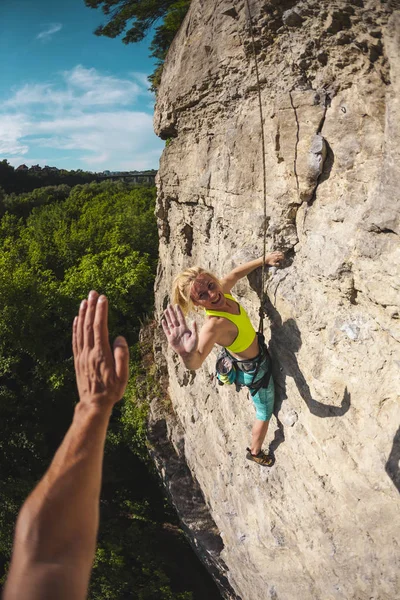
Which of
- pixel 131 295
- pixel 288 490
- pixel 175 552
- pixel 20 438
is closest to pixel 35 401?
pixel 20 438

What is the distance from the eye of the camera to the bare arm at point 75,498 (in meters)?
1.46

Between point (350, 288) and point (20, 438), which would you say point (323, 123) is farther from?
point (20, 438)

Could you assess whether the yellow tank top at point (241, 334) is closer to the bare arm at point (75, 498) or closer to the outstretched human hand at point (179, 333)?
the outstretched human hand at point (179, 333)

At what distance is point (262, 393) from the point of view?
464 cm

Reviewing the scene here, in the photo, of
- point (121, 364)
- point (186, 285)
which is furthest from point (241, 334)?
point (121, 364)

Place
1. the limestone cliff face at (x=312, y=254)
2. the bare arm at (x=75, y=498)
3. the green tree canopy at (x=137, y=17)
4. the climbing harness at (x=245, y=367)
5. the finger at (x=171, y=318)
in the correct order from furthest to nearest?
the green tree canopy at (x=137, y=17) → the climbing harness at (x=245, y=367) → the limestone cliff face at (x=312, y=254) → the finger at (x=171, y=318) → the bare arm at (x=75, y=498)

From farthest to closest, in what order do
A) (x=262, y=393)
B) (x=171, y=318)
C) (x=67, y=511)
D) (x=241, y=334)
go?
(x=262, y=393) → (x=241, y=334) → (x=171, y=318) → (x=67, y=511)

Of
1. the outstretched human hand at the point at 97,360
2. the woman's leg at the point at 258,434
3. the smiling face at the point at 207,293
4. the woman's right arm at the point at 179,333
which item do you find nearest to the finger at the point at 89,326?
the outstretched human hand at the point at 97,360

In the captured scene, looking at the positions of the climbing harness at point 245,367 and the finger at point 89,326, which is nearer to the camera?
the finger at point 89,326

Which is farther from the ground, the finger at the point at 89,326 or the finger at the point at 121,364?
the finger at the point at 89,326

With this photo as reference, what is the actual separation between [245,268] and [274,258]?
35 centimetres

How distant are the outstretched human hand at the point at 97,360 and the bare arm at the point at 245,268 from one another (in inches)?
95.7

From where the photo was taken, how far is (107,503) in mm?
12125

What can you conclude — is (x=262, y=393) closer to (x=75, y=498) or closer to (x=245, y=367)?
(x=245, y=367)
